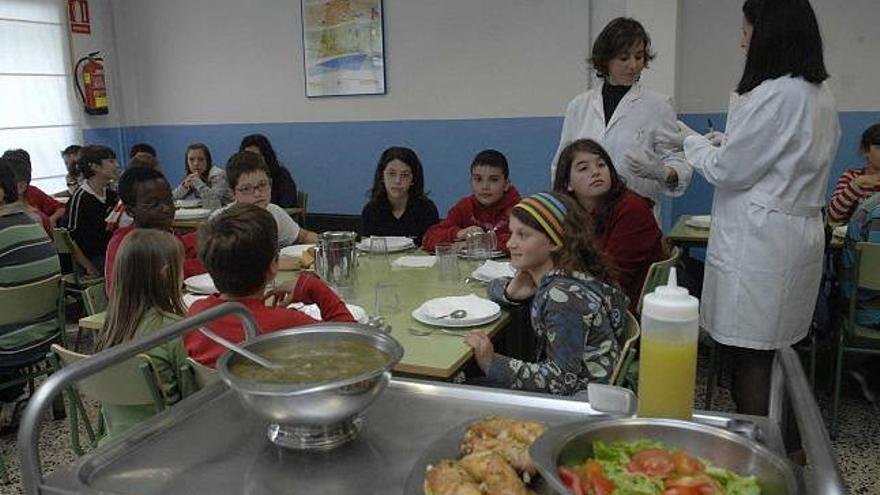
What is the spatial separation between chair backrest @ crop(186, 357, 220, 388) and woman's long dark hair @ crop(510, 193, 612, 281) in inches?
37.3

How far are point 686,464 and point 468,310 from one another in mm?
1321

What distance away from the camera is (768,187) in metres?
2.32

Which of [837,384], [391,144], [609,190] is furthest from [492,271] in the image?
[391,144]

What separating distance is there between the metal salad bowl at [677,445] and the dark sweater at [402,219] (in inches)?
109

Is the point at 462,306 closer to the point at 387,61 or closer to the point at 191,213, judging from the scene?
the point at 191,213

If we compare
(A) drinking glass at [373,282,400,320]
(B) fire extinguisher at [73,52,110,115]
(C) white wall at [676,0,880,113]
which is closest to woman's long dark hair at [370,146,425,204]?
(A) drinking glass at [373,282,400,320]

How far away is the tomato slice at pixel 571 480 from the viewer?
0.79m

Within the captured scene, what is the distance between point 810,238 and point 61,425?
315cm

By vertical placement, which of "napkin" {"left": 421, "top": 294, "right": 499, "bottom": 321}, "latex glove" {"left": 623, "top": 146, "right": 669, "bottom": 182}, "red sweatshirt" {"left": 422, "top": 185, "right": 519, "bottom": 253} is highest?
"latex glove" {"left": 623, "top": 146, "right": 669, "bottom": 182}

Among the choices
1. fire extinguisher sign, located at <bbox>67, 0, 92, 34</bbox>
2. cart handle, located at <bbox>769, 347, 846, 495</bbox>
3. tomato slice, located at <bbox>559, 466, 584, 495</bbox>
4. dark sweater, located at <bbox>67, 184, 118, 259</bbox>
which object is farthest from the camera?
fire extinguisher sign, located at <bbox>67, 0, 92, 34</bbox>

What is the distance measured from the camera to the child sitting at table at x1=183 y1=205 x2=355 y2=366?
5.53ft

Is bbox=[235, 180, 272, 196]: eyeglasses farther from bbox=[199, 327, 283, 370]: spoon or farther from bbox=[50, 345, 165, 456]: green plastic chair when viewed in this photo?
bbox=[199, 327, 283, 370]: spoon

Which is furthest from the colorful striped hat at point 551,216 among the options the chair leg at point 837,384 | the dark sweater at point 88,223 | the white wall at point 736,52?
the white wall at point 736,52

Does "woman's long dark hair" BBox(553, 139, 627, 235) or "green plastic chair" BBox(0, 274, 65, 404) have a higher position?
"woman's long dark hair" BBox(553, 139, 627, 235)
